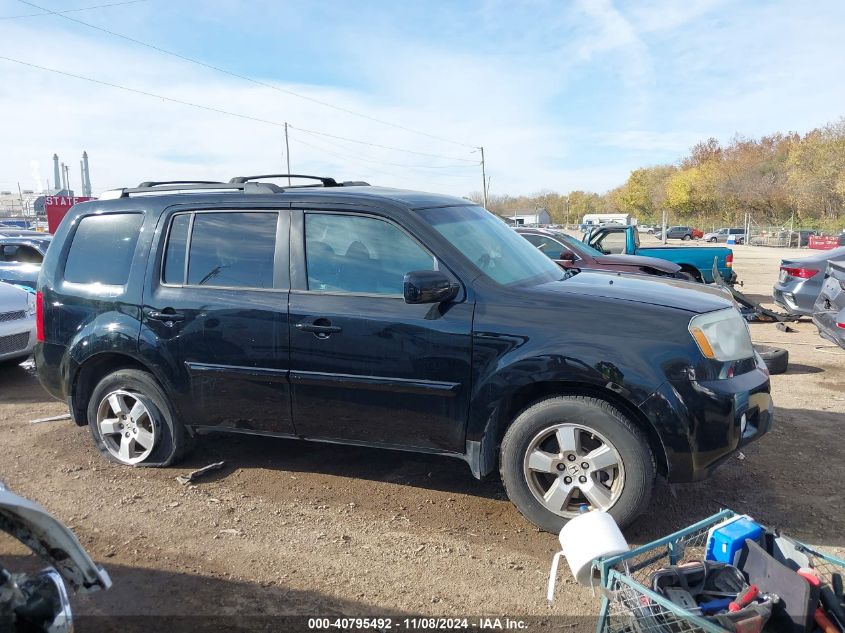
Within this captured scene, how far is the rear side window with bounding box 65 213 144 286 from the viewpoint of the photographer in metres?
4.70

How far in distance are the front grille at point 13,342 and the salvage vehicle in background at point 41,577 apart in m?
6.24

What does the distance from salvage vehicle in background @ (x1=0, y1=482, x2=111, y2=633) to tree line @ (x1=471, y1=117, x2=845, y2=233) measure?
44.9 meters

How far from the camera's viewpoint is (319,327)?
4.06 meters

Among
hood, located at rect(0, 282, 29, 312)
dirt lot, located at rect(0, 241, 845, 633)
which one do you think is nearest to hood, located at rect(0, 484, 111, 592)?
dirt lot, located at rect(0, 241, 845, 633)

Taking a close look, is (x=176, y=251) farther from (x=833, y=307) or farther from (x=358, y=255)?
(x=833, y=307)

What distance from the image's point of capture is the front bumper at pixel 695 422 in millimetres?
3506

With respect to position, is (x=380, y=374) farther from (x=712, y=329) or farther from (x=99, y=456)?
(x=99, y=456)

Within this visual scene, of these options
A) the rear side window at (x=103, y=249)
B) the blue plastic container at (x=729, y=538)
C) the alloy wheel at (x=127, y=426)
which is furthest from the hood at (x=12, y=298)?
the blue plastic container at (x=729, y=538)

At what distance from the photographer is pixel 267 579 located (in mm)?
3402

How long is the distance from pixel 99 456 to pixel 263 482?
145cm

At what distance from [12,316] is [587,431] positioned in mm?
6828

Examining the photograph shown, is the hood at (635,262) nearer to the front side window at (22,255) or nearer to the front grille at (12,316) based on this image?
the front grille at (12,316)

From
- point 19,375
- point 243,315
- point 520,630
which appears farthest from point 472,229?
point 19,375

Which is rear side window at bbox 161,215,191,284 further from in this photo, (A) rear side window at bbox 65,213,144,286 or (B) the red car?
(B) the red car
